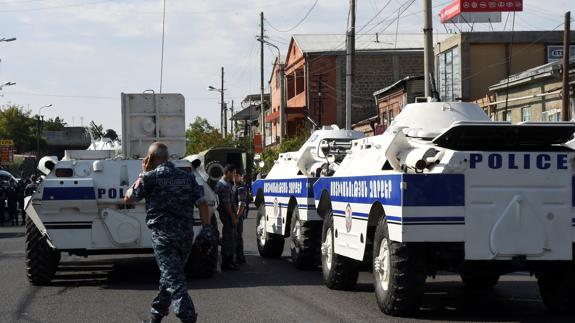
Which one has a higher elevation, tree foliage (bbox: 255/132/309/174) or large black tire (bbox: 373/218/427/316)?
tree foliage (bbox: 255/132/309/174)

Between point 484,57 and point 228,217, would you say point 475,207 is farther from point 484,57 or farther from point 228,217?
point 484,57

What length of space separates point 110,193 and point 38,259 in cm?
140

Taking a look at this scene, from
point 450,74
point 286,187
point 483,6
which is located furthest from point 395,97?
point 286,187

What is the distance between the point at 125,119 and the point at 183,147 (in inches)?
44.2

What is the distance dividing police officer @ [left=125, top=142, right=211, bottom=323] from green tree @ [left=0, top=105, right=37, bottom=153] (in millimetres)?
96505

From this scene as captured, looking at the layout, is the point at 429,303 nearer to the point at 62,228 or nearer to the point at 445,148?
the point at 445,148

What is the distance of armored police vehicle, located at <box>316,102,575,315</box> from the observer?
32.6 feet

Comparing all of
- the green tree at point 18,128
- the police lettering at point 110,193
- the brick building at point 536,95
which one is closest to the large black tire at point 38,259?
the police lettering at point 110,193

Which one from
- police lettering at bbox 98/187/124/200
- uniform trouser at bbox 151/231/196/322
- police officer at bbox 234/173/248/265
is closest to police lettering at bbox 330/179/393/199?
uniform trouser at bbox 151/231/196/322

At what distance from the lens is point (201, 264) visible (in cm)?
1476

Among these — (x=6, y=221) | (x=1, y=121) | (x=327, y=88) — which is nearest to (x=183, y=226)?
(x=6, y=221)

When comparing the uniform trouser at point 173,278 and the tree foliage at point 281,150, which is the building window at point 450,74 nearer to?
the tree foliage at point 281,150

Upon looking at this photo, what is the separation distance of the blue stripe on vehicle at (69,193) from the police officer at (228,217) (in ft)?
9.81

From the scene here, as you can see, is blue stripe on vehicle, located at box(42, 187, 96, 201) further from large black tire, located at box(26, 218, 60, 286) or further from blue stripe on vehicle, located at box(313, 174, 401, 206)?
blue stripe on vehicle, located at box(313, 174, 401, 206)
